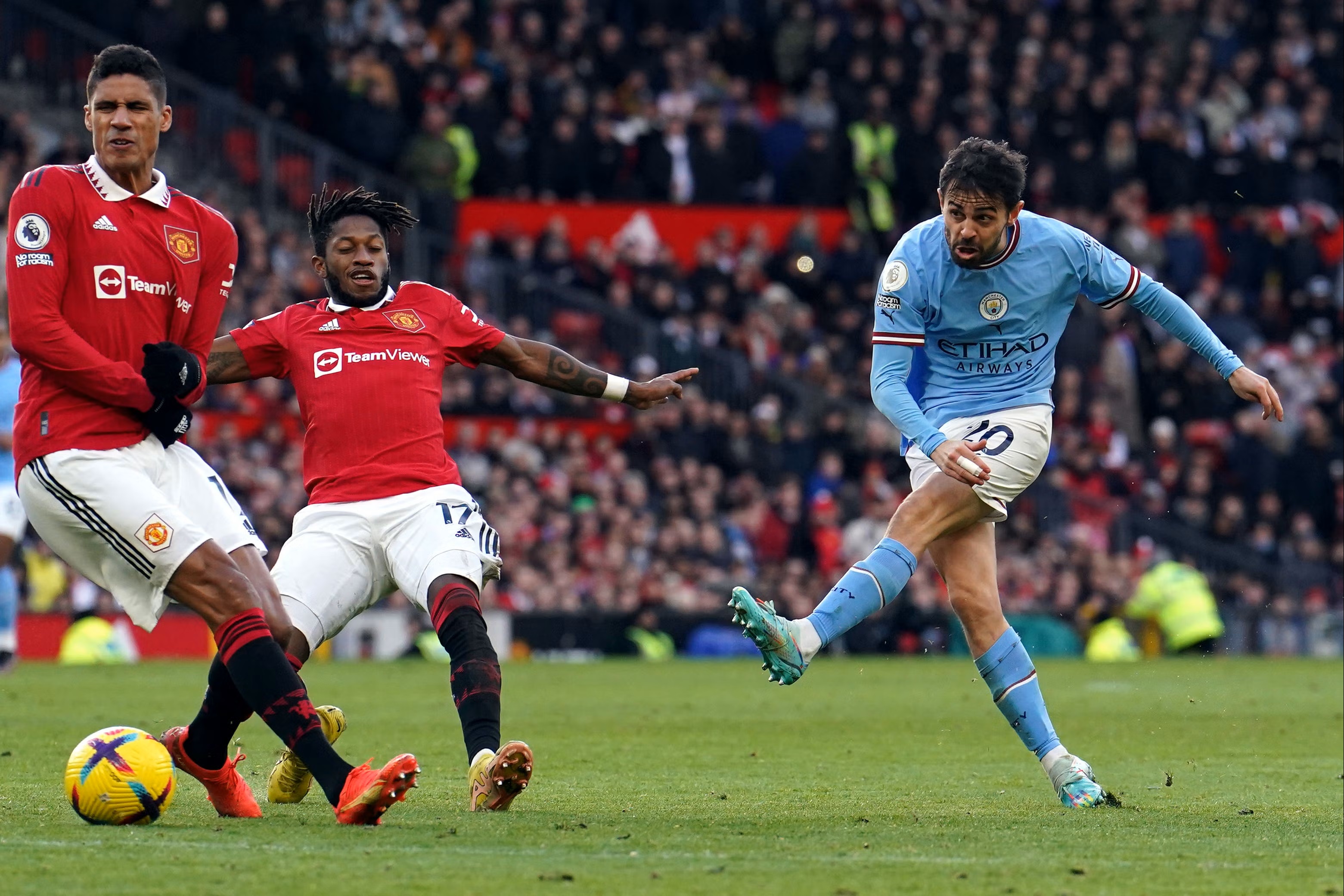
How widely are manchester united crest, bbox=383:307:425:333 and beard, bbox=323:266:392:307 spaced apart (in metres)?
0.09

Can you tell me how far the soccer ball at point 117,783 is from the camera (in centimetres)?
654

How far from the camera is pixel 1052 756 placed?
7809mm

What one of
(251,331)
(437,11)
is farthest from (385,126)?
(251,331)

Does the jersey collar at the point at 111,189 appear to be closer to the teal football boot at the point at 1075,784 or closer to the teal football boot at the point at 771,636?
the teal football boot at the point at 771,636

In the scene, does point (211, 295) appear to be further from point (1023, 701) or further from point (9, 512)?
point (9, 512)

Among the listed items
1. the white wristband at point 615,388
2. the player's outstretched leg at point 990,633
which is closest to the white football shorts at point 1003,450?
the player's outstretched leg at point 990,633

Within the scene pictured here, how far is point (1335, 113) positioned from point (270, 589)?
25.6 meters

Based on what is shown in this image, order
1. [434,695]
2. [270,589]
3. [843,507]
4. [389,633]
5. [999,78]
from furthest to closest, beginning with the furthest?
[999,78] → [843,507] → [389,633] → [434,695] → [270,589]

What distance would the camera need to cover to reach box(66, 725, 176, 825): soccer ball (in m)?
6.54

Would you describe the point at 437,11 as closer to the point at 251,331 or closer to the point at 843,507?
the point at 843,507

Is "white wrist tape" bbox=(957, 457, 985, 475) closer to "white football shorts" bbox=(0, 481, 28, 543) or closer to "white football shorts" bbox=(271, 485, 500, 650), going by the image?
"white football shorts" bbox=(271, 485, 500, 650)

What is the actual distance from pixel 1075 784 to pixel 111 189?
4048 millimetres

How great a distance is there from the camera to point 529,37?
2562cm

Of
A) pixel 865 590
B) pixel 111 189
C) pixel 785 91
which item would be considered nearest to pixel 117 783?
pixel 111 189
